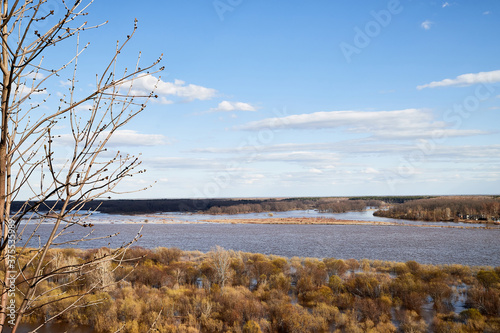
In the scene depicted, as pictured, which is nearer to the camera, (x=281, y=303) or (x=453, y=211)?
(x=281, y=303)

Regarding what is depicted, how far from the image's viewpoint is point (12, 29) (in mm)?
1906

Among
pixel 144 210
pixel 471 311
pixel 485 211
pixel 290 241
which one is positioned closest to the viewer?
pixel 471 311

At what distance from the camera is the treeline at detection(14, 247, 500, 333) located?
1480 centimetres

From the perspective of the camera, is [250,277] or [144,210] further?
[144,210]

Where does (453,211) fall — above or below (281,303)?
above

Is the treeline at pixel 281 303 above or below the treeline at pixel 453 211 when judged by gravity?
below

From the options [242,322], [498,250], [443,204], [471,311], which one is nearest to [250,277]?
[242,322]

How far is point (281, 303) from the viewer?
1639 centimetres

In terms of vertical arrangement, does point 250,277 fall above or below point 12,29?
below

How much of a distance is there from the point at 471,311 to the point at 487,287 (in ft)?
21.6

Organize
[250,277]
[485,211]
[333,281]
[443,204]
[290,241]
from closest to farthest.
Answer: [333,281] < [250,277] < [290,241] < [485,211] < [443,204]

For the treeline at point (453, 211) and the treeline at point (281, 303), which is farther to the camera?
the treeline at point (453, 211)

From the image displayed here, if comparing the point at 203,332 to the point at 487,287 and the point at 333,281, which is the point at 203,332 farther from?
the point at 487,287

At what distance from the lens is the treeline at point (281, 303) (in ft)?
48.6
